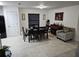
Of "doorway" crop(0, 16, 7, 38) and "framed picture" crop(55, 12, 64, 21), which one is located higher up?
"framed picture" crop(55, 12, 64, 21)

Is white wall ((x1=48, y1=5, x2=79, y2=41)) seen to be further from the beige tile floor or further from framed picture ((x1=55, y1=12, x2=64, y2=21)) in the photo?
the beige tile floor

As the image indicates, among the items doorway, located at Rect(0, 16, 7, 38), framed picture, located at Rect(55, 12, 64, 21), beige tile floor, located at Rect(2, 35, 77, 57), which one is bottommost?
beige tile floor, located at Rect(2, 35, 77, 57)

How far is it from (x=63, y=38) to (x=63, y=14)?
2264mm

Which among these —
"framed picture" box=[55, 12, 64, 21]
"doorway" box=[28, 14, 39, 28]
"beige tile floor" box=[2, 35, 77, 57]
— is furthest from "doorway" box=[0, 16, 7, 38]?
"framed picture" box=[55, 12, 64, 21]

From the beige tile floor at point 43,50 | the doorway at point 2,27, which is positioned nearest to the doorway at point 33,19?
the doorway at point 2,27

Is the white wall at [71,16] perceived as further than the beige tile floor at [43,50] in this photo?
Yes

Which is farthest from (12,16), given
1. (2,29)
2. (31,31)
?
(31,31)

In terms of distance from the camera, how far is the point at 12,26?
6.47 m

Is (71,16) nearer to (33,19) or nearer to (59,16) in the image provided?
(59,16)

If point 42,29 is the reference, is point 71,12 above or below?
Answer: above

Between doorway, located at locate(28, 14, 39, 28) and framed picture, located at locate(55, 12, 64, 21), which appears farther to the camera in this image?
doorway, located at locate(28, 14, 39, 28)

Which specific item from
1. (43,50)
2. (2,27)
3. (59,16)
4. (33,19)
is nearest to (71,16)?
(59,16)

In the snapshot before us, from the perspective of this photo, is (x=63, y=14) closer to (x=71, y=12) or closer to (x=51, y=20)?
(x=71, y=12)

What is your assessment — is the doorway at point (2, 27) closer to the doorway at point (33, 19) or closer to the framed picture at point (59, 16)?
the doorway at point (33, 19)
